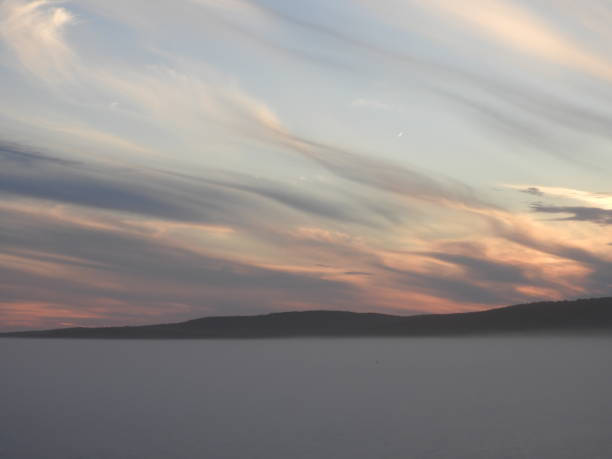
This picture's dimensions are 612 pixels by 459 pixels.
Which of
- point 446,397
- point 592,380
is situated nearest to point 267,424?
point 446,397

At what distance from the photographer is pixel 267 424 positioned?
147ft

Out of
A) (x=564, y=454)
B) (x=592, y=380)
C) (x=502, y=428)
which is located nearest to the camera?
(x=564, y=454)

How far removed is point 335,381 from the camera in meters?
78.8

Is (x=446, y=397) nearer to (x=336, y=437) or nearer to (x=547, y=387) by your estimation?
(x=547, y=387)

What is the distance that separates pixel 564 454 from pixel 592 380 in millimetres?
45301

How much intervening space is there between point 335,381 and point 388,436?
38268 mm

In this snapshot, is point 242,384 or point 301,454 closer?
point 301,454

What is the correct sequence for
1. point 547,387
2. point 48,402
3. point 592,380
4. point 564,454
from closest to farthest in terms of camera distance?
point 564,454
point 48,402
point 547,387
point 592,380

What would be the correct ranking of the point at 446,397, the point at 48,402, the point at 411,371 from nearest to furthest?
the point at 48,402
the point at 446,397
the point at 411,371

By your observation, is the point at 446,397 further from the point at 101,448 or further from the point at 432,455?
the point at 101,448

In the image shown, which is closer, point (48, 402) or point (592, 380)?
point (48, 402)

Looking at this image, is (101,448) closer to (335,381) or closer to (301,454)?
(301,454)

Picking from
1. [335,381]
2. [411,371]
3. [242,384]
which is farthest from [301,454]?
[411,371]

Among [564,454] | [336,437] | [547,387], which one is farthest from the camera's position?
[547,387]
